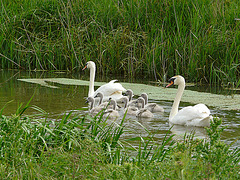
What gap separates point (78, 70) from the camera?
41.5 ft

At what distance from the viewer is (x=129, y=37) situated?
11.4 m

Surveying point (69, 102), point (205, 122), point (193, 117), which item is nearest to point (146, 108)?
point (193, 117)

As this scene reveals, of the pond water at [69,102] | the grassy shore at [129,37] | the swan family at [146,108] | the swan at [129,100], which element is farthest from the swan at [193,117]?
the grassy shore at [129,37]

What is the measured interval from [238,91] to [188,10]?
8.12ft

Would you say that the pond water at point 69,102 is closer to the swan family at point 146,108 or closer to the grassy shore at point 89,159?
the swan family at point 146,108

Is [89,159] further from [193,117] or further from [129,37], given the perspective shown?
[129,37]

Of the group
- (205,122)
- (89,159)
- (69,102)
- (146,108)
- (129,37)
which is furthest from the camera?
(129,37)

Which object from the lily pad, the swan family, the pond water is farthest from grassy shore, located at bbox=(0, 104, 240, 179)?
the lily pad

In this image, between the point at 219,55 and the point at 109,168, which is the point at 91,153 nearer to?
the point at 109,168

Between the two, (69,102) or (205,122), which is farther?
(69,102)

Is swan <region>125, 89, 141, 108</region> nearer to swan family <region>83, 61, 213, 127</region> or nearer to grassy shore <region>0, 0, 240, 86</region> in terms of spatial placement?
swan family <region>83, 61, 213, 127</region>

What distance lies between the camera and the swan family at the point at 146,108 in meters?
7.03

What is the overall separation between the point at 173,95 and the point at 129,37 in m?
2.49

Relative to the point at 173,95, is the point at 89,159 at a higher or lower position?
lower
